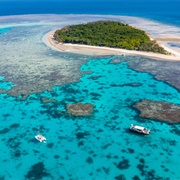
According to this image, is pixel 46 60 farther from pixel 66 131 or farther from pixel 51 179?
pixel 51 179

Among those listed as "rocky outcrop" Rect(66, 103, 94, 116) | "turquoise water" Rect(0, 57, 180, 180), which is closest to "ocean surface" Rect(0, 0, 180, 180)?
"turquoise water" Rect(0, 57, 180, 180)

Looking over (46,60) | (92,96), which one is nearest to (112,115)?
(92,96)

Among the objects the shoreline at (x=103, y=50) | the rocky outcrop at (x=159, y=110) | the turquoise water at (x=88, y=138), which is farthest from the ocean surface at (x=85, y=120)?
the shoreline at (x=103, y=50)

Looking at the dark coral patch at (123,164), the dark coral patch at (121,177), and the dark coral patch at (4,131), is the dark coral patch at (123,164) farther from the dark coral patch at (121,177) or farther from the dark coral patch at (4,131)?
the dark coral patch at (4,131)

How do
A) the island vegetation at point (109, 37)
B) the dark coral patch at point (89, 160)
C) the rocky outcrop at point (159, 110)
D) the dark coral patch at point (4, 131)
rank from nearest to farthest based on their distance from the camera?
the dark coral patch at point (89, 160), the dark coral patch at point (4, 131), the rocky outcrop at point (159, 110), the island vegetation at point (109, 37)

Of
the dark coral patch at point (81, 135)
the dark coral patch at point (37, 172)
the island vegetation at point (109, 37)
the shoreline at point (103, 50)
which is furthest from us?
the island vegetation at point (109, 37)

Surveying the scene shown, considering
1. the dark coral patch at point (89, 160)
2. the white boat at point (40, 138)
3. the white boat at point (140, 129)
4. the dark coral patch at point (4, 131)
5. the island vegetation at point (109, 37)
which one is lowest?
the dark coral patch at point (89, 160)

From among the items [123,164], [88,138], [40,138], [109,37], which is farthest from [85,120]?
[109,37]
